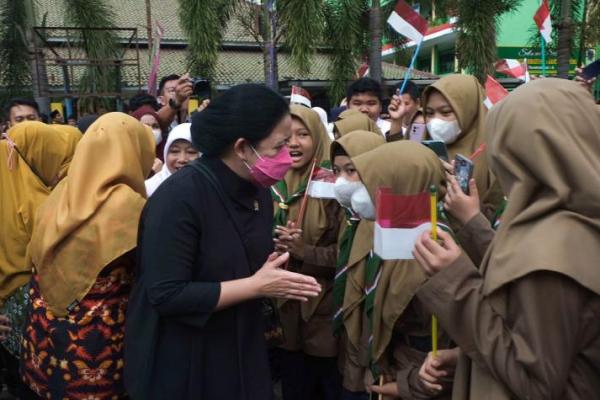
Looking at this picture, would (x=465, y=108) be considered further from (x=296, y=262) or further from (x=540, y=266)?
(x=540, y=266)

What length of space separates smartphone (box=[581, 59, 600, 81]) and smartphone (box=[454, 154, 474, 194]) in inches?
92.5

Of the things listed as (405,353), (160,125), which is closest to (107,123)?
(405,353)

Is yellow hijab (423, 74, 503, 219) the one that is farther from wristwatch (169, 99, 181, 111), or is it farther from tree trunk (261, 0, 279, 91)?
tree trunk (261, 0, 279, 91)

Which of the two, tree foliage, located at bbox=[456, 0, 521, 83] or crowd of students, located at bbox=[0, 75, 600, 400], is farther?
tree foliage, located at bbox=[456, 0, 521, 83]

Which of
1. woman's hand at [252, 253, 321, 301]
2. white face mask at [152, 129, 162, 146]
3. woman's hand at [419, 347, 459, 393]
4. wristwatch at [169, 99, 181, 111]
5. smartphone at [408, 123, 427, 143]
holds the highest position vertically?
wristwatch at [169, 99, 181, 111]

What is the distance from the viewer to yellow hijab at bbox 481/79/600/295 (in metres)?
1.22

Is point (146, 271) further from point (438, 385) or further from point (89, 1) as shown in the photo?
point (89, 1)

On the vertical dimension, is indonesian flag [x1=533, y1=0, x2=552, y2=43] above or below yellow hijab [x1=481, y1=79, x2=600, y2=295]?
above

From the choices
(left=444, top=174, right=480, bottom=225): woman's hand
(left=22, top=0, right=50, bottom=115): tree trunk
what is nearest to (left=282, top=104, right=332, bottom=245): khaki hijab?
(left=444, top=174, right=480, bottom=225): woman's hand

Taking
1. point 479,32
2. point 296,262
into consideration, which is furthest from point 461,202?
point 479,32

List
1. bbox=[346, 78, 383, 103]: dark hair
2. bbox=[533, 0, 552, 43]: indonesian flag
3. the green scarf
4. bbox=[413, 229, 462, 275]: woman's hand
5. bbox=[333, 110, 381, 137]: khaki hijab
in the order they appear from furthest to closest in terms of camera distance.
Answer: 1. bbox=[533, 0, 552, 43]: indonesian flag
2. bbox=[346, 78, 383, 103]: dark hair
3. bbox=[333, 110, 381, 137]: khaki hijab
4. the green scarf
5. bbox=[413, 229, 462, 275]: woman's hand

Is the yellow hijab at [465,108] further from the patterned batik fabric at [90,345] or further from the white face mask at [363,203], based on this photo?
the patterned batik fabric at [90,345]

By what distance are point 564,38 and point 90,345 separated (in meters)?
8.68

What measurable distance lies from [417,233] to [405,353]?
0.61 m
